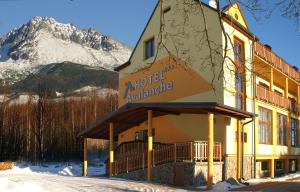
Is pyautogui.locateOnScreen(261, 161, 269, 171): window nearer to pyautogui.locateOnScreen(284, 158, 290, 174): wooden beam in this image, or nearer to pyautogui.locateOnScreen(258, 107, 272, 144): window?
pyautogui.locateOnScreen(258, 107, 272, 144): window

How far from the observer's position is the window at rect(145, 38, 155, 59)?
91.7 feet

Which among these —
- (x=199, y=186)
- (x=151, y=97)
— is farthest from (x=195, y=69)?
(x=199, y=186)

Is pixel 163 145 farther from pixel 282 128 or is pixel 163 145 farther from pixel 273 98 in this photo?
pixel 282 128

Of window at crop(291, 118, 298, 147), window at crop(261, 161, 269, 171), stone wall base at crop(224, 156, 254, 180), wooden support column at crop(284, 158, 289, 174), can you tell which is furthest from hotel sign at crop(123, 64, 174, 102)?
window at crop(291, 118, 298, 147)

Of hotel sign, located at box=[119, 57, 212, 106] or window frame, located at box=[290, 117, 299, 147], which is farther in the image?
window frame, located at box=[290, 117, 299, 147]

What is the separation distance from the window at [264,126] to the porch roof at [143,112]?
4336 millimetres

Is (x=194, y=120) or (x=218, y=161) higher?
(x=194, y=120)

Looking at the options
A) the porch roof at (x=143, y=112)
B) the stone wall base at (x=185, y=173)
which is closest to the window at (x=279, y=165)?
the porch roof at (x=143, y=112)

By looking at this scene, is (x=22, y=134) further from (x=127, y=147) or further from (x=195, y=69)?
(x=195, y=69)

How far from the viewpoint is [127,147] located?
24719 mm

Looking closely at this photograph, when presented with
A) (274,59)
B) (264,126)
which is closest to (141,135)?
(264,126)

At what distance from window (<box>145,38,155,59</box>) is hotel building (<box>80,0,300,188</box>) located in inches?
2.5

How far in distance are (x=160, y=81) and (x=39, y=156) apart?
2975 centimetres

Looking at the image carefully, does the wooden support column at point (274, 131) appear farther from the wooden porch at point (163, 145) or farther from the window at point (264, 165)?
the wooden porch at point (163, 145)
